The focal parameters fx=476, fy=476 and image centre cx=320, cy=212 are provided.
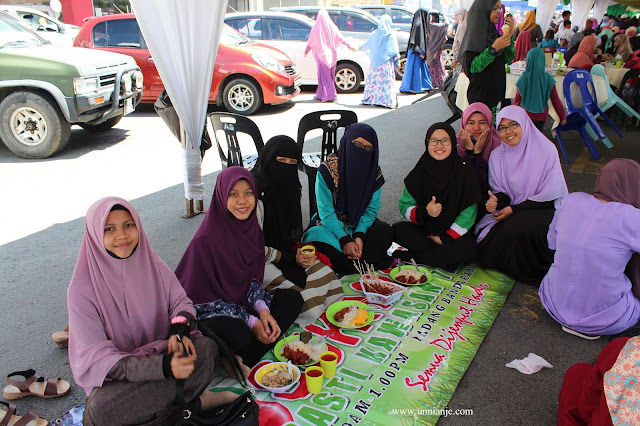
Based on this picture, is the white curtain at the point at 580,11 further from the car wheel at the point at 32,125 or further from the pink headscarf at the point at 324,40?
the car wheel at the point at 32,125

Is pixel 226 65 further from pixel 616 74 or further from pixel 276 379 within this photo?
pixel 276 379

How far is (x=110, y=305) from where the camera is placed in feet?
6.68

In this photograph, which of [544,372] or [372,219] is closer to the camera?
[544,372]

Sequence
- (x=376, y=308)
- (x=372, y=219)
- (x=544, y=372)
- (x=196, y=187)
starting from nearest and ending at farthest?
(x=544, y=372) < (x=376, y=308) < (x=372, y=219) < (x=196, y=187)

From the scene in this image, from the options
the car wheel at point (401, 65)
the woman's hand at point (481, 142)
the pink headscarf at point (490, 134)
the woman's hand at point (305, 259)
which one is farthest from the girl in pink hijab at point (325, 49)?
the woman's hand at point (305, 259)

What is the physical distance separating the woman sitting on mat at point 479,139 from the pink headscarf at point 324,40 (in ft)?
20.3

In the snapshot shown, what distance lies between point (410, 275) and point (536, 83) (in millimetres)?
3720

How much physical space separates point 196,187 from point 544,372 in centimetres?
322

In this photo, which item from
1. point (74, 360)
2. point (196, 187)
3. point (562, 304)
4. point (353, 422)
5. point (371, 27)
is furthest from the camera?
point (371, 27)

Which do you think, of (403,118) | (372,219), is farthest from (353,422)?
(403,118)

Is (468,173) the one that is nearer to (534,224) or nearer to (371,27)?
(534,224)

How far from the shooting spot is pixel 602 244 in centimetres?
256

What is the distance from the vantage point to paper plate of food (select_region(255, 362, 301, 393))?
2252 millimetres

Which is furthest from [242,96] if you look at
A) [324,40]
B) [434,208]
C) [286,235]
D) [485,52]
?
[434,208]
